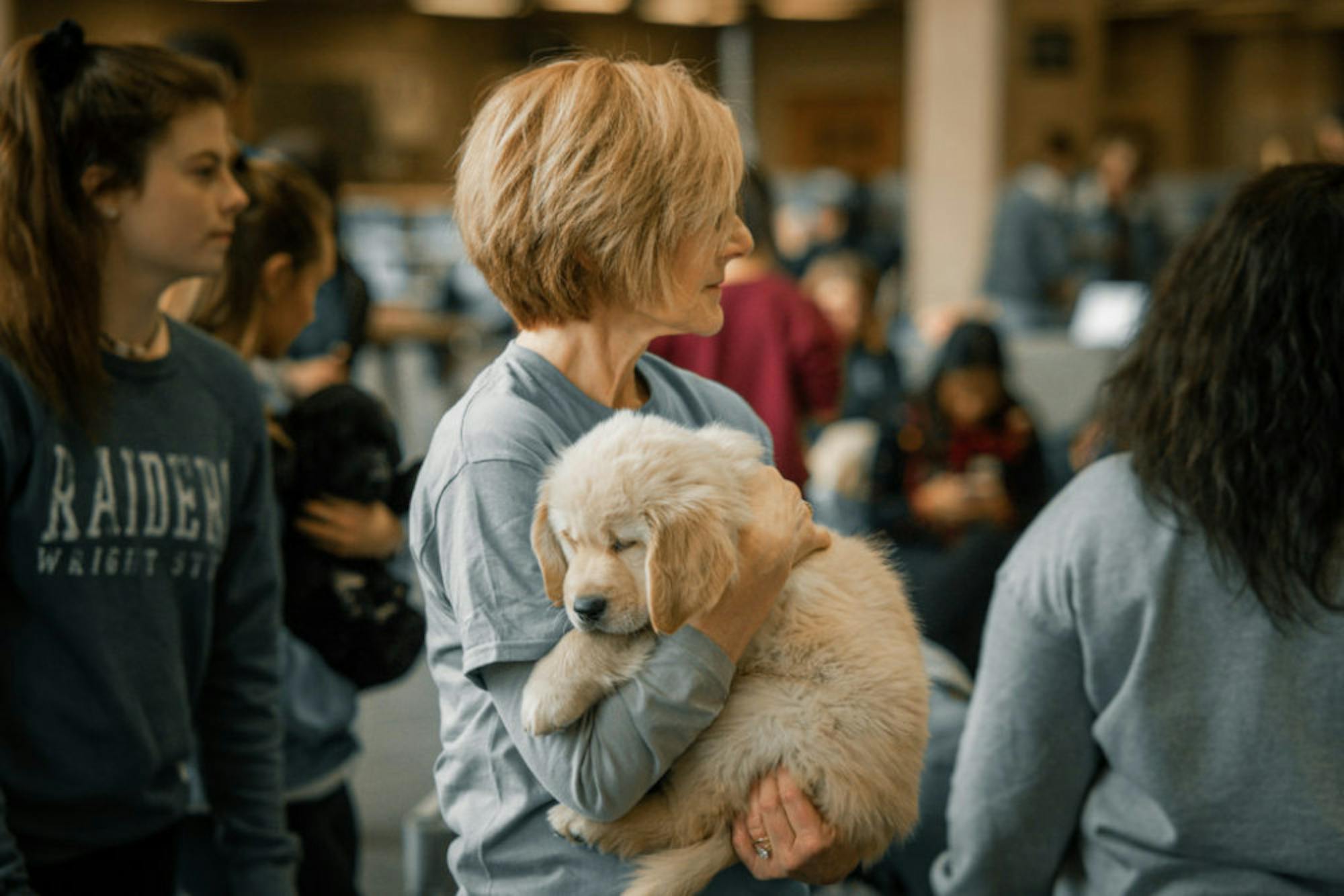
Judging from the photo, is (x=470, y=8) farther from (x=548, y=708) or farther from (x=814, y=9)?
(x=548, y=708)

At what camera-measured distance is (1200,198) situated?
45.7 feet

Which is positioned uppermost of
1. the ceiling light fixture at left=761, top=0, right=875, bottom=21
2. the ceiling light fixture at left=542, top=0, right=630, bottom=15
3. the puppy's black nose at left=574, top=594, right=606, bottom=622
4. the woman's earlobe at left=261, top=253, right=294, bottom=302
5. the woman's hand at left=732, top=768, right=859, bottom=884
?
the ceiling light fixture at left=542, top=0, right=630, bottom=15

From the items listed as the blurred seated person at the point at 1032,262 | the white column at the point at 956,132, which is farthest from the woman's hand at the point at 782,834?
the white column at the point at 956,132

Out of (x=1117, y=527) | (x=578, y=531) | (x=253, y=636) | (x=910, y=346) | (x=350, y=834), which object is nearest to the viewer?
(x=578, y=531)

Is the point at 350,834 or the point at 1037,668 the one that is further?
the point at 350,834

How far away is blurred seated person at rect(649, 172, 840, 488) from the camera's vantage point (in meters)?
4.45

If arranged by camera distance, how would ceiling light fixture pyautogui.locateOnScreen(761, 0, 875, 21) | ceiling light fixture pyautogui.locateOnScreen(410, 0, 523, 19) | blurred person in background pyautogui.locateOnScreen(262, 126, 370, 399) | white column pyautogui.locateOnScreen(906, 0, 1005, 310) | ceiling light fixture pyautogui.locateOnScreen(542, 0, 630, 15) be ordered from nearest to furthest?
blurred person in background pyautogui.locateOnScreen(262, 126, 370, 399) < white column pyautogui.locateOnScreen(906, 0, 1005, 310) < ceiling light fixture pyautogui.locateOnScreen(410, 0, 523, 19) < ceiling light fixture pyautogui.locateOnScreen(542, 0, 630, 15) < ceiling light fixture pyautogui.locateOnScreen(761, 0, 875, 21)

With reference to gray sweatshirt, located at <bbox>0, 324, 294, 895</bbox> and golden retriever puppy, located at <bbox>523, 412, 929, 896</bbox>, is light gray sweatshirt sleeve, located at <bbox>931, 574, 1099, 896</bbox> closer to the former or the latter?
golden retriever puppy, located at <bbox>523, 412, 929, 896</bbox>

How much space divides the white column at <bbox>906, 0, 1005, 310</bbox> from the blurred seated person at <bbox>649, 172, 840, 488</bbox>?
7.95 metres

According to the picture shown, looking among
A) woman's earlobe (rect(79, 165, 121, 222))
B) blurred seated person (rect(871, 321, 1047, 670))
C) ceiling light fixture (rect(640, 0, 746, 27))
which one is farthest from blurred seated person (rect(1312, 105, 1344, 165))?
A: ceiling light fixture (rect(640, 0, 746, 27))

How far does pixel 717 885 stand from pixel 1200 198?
13.9 meters

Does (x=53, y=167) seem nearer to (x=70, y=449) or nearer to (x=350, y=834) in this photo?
(x=70, y=449)

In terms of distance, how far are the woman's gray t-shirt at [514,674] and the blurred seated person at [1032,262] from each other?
775cm

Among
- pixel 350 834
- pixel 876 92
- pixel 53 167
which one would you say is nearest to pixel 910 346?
pixel 350 834
